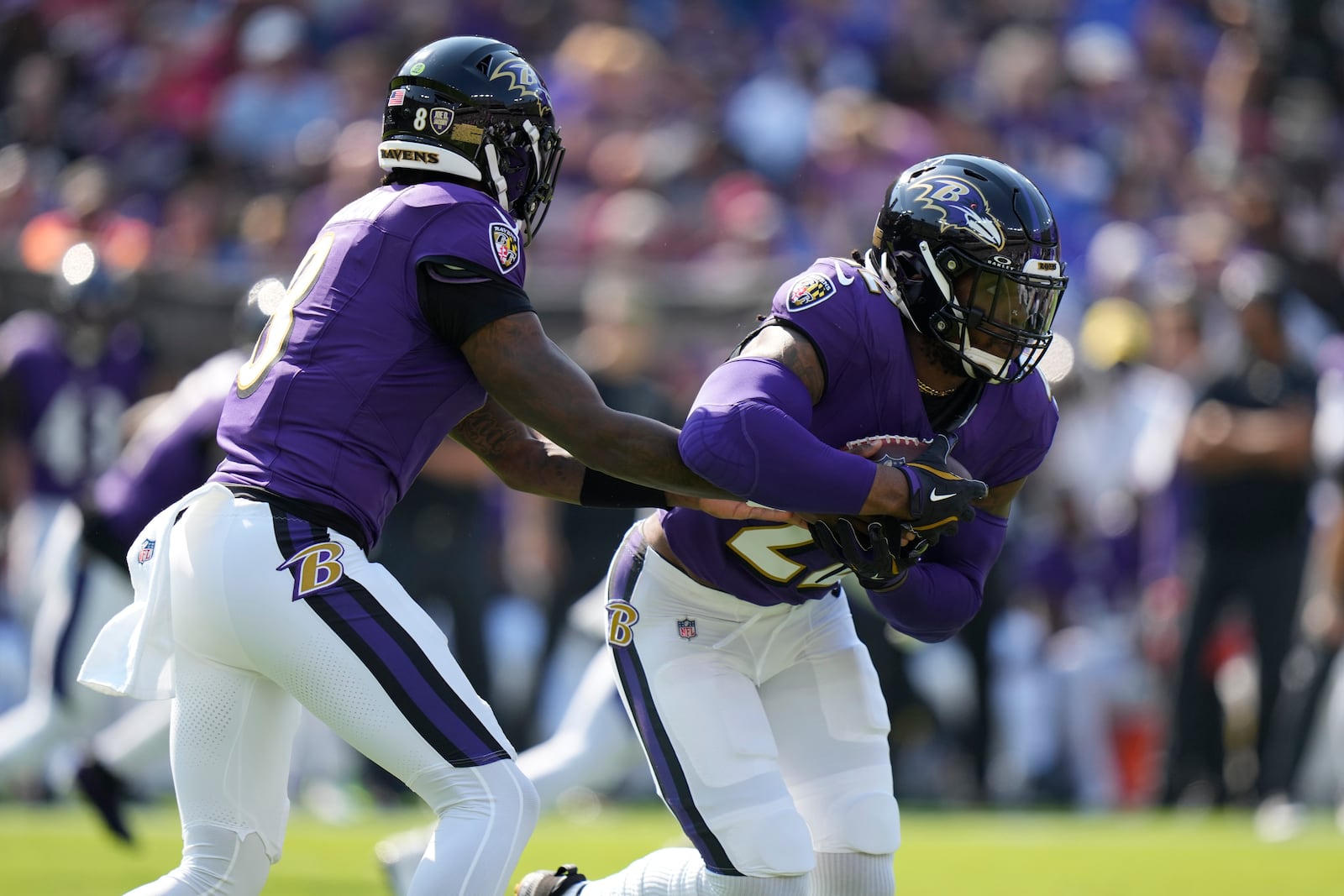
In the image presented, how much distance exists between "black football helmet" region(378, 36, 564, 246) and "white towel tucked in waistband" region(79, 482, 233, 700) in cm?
85

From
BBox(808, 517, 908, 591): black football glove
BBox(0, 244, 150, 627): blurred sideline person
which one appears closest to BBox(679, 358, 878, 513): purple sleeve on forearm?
BBox(808, 517, 908, 591): black football glove

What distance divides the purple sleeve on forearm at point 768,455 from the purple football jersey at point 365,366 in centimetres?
49

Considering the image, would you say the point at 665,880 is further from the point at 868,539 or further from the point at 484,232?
the point at 484,232

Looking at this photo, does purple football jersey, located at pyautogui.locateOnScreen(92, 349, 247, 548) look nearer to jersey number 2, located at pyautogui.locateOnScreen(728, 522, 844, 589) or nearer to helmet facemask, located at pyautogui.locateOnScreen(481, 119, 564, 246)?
helmet facemask, located at pyautogui.locateOnScreen(481, 119, 564, 246)

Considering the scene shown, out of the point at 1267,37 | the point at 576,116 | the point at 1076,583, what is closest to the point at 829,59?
the point at 576,116

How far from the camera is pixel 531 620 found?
390 inches

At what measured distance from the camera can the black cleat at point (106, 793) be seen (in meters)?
6.60

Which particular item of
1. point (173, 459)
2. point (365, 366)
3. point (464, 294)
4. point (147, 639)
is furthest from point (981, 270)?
point (173, 459)

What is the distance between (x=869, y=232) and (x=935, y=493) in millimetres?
7473

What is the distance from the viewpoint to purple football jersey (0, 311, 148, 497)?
9211 mm

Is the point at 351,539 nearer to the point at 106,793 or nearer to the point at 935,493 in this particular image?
the point at 935,493

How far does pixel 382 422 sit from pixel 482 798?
77cm

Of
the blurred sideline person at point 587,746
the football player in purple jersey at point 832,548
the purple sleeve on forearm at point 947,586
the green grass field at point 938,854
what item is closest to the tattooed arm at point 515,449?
the football player in purple jersey at point 832,548

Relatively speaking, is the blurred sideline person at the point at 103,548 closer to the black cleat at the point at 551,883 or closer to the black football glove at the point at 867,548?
the black cleat at the point at 551,883
